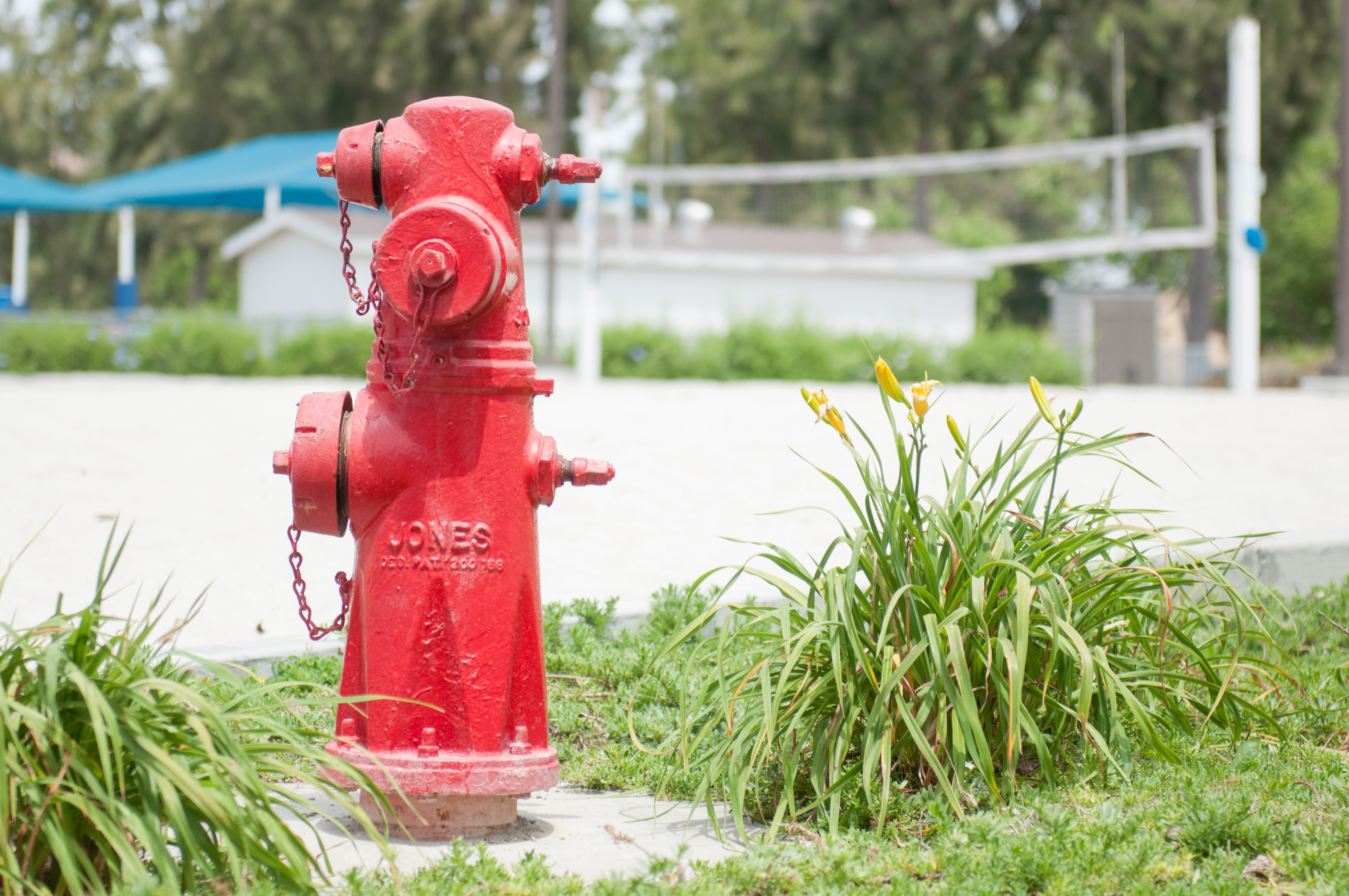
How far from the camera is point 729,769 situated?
2.59m

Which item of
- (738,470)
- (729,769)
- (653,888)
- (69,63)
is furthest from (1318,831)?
(69,63)

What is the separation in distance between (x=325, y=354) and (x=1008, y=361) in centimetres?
977

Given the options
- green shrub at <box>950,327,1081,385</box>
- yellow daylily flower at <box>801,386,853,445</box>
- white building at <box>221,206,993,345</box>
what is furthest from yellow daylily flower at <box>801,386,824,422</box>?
white building at <box>221,206,993,345</box>

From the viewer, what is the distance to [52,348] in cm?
1759

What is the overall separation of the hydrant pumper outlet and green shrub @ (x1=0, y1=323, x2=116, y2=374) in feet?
55.0

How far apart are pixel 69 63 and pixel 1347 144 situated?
127ft

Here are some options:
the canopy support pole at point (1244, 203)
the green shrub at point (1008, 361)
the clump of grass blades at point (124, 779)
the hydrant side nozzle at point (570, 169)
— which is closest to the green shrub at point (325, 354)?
the green shrub at point (1008, 361)

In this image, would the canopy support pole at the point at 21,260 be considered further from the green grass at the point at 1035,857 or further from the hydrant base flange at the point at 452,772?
the green grass at the point at 1035,857

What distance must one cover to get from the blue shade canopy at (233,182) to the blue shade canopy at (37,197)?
20cm

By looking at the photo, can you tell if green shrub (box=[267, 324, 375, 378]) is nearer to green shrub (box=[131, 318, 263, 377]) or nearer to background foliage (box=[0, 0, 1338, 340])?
green shrub (box=[131, 318, 263, 377])

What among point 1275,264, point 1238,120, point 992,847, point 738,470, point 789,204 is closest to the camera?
point 992,847

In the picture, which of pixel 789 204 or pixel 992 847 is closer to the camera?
pixel 992 847

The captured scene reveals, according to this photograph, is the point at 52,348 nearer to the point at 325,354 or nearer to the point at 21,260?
the point at 325,354

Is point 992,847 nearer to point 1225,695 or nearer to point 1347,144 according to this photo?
point 1225,695
